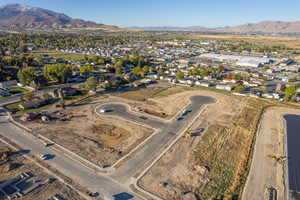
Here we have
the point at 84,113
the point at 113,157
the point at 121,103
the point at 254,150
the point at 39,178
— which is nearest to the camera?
the point at 39,178

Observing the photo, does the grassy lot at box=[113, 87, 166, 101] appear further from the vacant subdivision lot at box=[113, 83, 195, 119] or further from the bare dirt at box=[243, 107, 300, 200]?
the bare dirt at box=[243, 107, 300, 200]

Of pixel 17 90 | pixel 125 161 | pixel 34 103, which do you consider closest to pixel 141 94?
pixel 34 103

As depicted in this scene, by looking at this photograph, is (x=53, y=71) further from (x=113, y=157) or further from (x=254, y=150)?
(x=254, y=150)

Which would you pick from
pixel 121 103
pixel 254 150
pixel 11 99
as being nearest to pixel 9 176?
pixel 121 103

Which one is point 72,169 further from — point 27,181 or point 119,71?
point 119,71

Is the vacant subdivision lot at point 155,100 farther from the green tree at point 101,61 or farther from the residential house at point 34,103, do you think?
the green tree at point 101,61

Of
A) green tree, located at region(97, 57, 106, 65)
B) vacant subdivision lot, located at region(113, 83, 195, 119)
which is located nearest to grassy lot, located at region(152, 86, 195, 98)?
vacant subdivision lot, located at region(113, 83, 195, 119)
